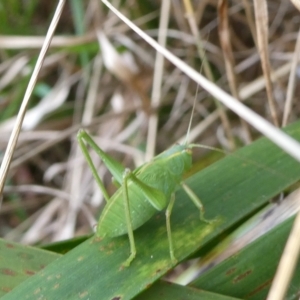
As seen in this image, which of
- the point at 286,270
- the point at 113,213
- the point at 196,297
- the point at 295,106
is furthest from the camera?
the point at 295,106

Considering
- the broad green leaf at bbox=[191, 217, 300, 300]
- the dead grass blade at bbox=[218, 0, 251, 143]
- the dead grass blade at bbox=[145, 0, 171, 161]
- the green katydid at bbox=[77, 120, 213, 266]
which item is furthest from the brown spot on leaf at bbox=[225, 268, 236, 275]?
the dead grass blade at bbox=[145, 0, 171, 161]

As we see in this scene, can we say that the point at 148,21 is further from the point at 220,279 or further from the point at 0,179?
the point at 220,279

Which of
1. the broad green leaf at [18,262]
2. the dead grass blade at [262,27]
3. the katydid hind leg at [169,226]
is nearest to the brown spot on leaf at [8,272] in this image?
the broad green leaf at [18,262]

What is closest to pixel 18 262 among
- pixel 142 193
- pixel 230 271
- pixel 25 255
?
pixel 25 255

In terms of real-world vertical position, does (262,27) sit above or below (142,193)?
above

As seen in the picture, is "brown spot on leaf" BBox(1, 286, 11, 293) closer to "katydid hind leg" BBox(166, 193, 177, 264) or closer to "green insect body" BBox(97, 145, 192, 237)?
"green insect body" BBox(97, 145, 192, 237)

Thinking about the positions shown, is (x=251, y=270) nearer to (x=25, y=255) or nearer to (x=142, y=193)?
(x=142, y=193)

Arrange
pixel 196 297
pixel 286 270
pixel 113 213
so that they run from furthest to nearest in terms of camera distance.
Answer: pixel 113 213 → pixel 196 297 → pixel 286 270

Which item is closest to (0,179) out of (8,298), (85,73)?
(8,298)
